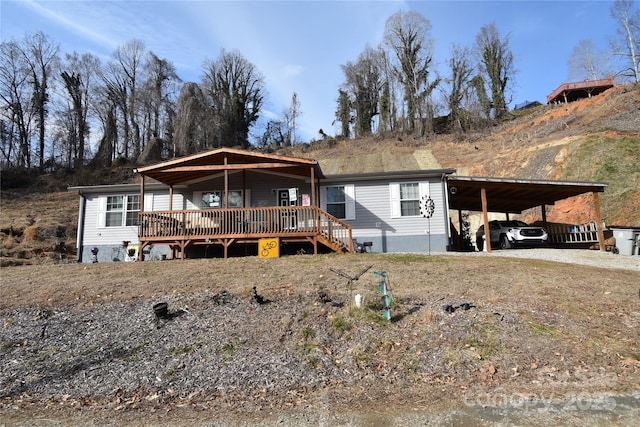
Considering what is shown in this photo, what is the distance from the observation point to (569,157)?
81.5 feet

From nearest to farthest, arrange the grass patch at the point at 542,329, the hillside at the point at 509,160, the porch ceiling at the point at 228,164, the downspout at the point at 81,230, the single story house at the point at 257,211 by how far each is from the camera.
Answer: the grass patch at the point at 542,329 → the single story house at the point at 257,211 → the porch ceiling at the point at 228,164 → the downspout at the point at 81,230 → the hillside at the point at 509,160

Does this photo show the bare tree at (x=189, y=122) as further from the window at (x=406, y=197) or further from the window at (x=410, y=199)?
the window at (x=410, y=199)

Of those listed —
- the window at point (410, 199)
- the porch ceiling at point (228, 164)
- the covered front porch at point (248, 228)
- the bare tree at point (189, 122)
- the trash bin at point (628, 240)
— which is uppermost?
the bare tree at point (189, 122)

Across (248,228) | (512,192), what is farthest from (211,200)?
(512,192)

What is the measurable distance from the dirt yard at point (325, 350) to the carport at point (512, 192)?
5322mm

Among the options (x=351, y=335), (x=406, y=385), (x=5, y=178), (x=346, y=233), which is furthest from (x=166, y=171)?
(x=5, y=178)

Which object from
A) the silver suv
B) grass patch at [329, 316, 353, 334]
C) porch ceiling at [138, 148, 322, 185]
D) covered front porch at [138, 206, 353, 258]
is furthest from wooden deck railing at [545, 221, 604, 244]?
grass patch at [329, 316, 353, 334]

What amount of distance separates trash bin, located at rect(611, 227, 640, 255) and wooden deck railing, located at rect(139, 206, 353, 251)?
983 centimetres

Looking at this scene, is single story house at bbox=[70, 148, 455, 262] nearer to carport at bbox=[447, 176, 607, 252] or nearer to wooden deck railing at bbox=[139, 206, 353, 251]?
wooden deck railing at bbox=[139, 206, 353, 251]

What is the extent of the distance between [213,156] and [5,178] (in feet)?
94.5

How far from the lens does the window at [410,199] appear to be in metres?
14.8

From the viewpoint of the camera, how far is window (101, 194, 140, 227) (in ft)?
52.2

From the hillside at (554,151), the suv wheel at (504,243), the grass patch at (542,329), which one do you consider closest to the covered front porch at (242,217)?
the grass patch at (542,329)

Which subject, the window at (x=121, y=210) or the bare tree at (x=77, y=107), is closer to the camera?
the window at (x=121, y=210)
